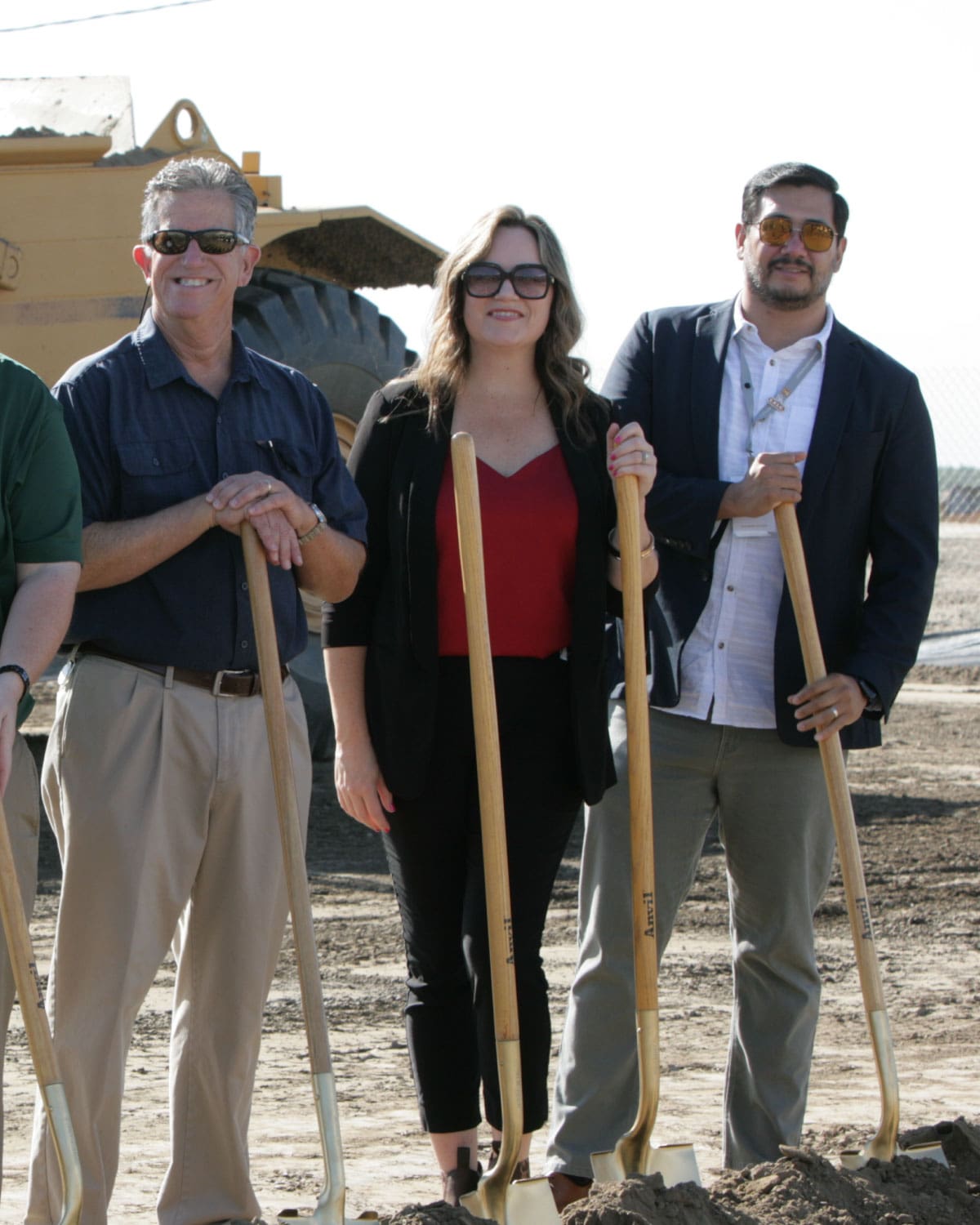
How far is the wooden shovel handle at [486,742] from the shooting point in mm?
3334

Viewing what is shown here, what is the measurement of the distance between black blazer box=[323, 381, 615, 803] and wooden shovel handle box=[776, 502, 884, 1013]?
1.23ft

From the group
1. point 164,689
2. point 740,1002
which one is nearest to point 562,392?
point 164,689

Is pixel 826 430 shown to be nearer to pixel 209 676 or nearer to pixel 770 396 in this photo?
pixel 770 396

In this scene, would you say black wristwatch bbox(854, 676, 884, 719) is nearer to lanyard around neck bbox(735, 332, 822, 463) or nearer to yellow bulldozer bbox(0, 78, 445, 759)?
lanyard around neck bbox(735, 332, 822, 463)

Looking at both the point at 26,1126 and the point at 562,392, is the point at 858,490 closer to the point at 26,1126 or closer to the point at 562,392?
the point at 562,392

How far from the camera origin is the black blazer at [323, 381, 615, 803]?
143 inches

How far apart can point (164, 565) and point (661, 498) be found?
1.09 metres

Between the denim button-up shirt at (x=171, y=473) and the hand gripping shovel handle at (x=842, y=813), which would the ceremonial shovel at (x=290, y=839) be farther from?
the hand gripping shovel handle at (x=842, y=813)

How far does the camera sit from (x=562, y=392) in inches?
147

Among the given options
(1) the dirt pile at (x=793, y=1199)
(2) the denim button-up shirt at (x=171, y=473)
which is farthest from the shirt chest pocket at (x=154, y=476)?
(1) the dirt pile at (x=793, y=1199)

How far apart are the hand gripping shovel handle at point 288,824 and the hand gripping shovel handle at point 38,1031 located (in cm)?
45

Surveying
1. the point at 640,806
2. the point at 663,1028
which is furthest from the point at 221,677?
the point at 663,1028

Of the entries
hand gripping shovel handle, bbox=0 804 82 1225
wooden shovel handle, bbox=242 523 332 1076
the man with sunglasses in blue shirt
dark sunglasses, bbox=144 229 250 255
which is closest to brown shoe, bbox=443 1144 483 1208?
the man with sunglasses in blue shirt

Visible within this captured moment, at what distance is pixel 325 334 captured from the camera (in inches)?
331
